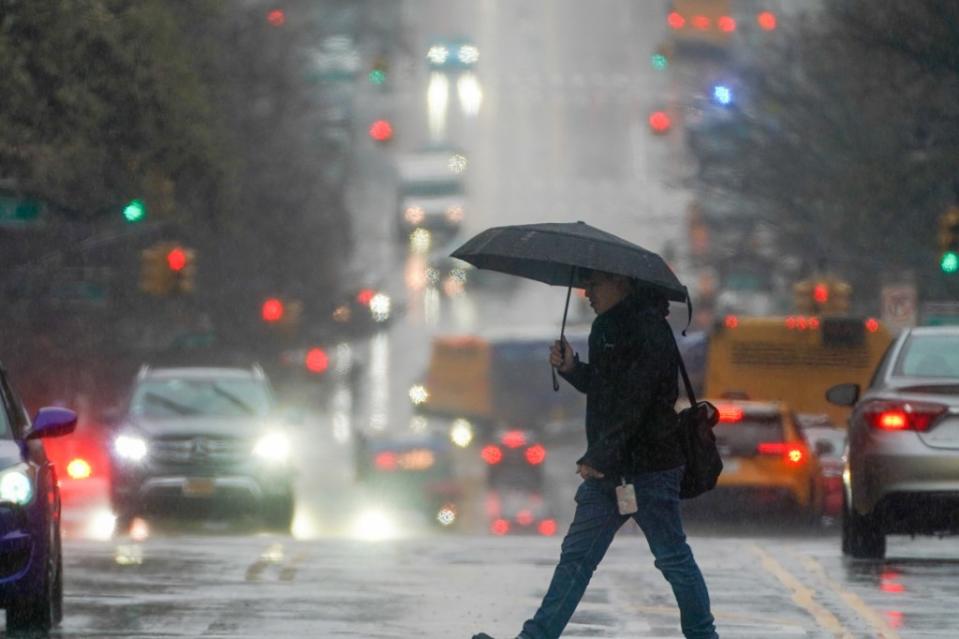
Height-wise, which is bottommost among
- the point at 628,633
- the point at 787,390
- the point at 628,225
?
the point at 628,633

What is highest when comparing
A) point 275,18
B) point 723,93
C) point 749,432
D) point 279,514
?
point 275,18

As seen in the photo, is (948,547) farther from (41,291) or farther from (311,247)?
(311,247)

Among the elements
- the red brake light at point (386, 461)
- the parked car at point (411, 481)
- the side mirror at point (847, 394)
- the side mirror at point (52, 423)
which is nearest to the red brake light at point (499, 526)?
the parked car at point (411, 481)

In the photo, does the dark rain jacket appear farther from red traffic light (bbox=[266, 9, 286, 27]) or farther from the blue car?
red traffic light (bbox=[266, 9, 286, 27])

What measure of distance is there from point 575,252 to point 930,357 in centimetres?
694

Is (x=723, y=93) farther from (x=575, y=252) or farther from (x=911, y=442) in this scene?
(x=575, y=252)

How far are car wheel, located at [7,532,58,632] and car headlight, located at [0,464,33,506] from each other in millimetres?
328

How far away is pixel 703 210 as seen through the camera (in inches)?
2520

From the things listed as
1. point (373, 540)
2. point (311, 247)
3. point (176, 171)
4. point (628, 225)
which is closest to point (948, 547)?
point (373, 540)

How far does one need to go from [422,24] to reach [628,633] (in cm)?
18774

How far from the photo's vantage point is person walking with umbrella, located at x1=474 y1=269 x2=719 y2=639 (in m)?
11.0

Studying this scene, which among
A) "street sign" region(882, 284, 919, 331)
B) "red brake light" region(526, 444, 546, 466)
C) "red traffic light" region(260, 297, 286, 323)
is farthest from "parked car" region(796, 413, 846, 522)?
"red traffic light" region(260, 297, 286, 323)

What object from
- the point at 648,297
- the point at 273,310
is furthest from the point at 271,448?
the point at 273,310

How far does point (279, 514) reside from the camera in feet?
87.8
